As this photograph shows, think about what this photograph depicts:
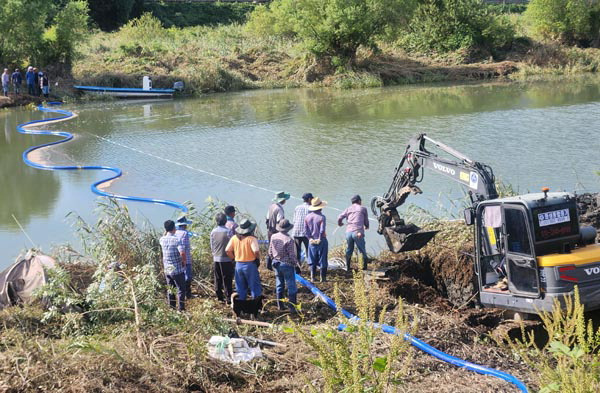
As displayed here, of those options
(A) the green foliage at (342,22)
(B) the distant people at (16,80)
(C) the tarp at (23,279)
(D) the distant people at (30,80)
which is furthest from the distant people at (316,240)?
(A) the green foliage at (342,22)

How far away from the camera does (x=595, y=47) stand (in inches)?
2039

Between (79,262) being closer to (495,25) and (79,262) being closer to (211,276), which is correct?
(211,276)

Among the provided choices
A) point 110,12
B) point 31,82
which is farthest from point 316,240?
point 110,12

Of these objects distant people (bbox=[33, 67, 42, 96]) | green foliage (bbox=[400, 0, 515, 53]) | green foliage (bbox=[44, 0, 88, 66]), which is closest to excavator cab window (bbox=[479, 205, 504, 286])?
distant people (bbox=[33, 67, 42, 96])

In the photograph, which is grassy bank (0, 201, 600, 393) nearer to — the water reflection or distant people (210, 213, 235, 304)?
distant people (210, 213, 235, 304)

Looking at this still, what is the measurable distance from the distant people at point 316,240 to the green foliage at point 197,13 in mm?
59277

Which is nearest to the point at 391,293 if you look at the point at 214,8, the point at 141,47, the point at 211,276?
the point at 211,276

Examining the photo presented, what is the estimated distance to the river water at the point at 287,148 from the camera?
680 inches

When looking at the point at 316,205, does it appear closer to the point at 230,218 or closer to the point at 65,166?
the point at 230,218

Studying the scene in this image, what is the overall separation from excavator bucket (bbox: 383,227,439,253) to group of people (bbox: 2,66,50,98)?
2949 cm

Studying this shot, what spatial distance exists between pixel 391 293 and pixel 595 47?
47076 mm

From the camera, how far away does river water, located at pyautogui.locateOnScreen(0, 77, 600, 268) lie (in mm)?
17281

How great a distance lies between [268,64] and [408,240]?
3571 cm

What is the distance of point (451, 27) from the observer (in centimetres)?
4906
